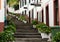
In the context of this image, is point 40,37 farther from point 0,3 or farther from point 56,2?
point 0,3

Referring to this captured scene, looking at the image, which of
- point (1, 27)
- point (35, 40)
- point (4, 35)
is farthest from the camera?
point (35, 40)

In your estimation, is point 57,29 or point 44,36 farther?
point 44,36

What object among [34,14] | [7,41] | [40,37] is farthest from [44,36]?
[34,14]

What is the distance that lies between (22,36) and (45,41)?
7.38 feet

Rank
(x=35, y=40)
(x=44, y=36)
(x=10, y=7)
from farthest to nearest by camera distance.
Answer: (x=10, y=7) → (x=44, y=36) → (x=35, y=40)

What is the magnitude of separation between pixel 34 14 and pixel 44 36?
9393 millimetres

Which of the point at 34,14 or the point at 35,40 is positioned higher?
the point at 34,14

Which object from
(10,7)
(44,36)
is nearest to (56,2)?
(44,36)

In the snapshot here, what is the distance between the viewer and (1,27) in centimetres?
1364

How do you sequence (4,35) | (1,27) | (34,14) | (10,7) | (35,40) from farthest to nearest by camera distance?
1. (10,7)
2. (34,14)
3. (35,40)
4. (1,27)
5. (4,35)

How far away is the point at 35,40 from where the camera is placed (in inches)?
572

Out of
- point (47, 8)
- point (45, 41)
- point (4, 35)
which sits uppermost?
point (47, 8)

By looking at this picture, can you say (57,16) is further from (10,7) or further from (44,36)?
(10,7)

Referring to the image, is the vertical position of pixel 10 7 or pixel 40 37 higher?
pixel 10 7
